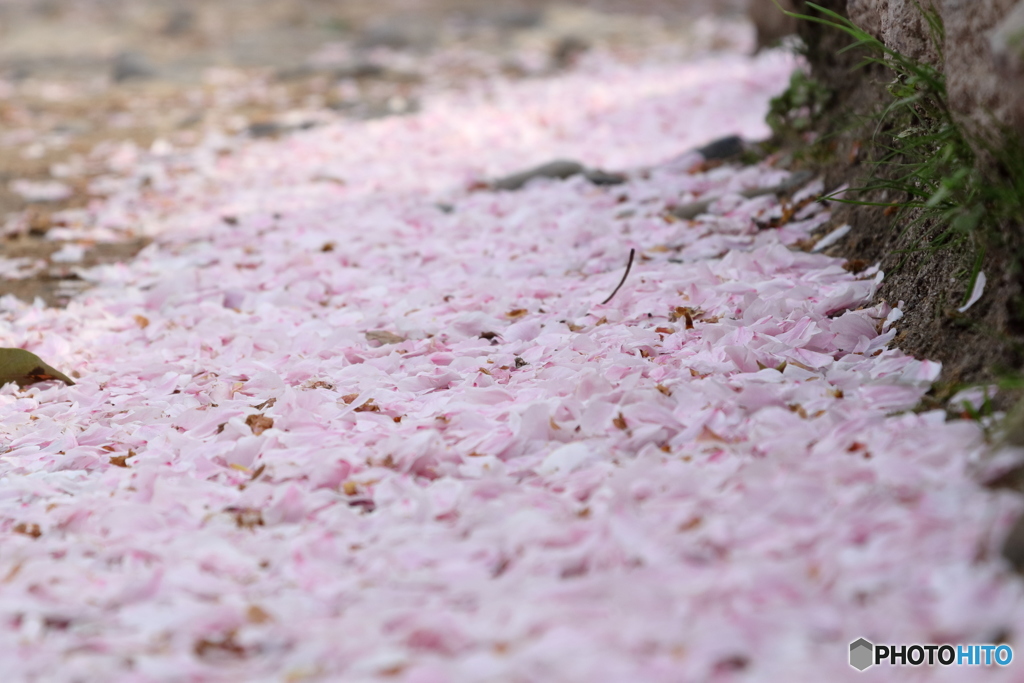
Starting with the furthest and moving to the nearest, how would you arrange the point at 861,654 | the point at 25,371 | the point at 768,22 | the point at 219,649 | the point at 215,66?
the point at 215,66
the point at 768,22
the point at 25,371
the point at 219,649
the point at 861,654

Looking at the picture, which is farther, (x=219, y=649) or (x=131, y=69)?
(x=131, y=69)

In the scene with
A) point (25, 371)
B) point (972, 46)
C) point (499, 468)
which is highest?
point (972, 46)

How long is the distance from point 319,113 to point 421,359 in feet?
14.0

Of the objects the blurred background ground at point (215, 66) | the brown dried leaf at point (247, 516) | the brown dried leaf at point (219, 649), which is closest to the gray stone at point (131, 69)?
the blurred background ground at point (215, 66)

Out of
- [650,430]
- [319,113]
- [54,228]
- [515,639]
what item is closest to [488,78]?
[319,113]

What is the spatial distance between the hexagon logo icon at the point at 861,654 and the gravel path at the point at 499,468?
15 mm

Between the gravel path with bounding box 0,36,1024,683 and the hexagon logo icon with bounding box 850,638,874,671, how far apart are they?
15mm

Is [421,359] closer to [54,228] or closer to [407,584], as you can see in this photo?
[407,584]

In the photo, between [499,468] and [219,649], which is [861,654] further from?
[219,649]

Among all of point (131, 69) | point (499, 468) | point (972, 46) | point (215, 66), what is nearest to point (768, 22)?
point (972, 46)

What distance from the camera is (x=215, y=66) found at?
8.48 meters
